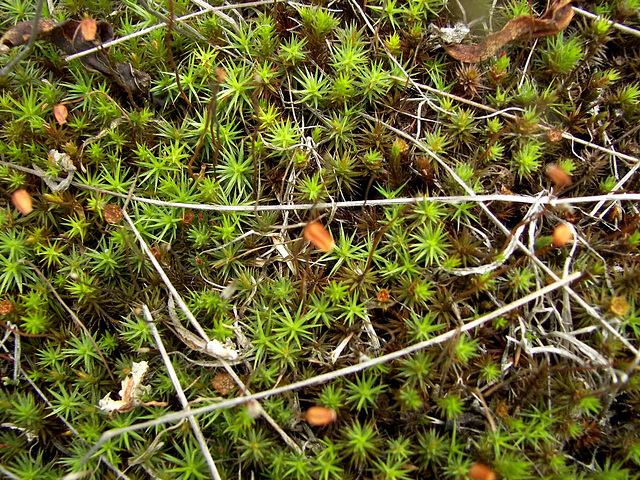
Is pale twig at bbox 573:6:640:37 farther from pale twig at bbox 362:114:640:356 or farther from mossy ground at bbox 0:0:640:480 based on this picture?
pale twig at bbox 362:114:640:356

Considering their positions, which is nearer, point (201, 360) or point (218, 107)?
point (201, 360)

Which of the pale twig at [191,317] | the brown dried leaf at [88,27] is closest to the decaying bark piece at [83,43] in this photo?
the brown dried leaf at [88,27]

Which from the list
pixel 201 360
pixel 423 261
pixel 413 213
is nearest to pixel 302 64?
pixel 413 213

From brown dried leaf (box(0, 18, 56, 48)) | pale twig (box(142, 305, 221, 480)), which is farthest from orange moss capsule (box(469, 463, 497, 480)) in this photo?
brown dried leaf (box(0, 18, 56, 48))

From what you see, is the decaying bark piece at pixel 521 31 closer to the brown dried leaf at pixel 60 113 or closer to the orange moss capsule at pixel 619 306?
the orange moss capsule at pixel 619 306

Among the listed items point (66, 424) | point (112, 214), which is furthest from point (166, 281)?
point (66, 424)

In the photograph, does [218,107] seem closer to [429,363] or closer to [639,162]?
[429,363]
